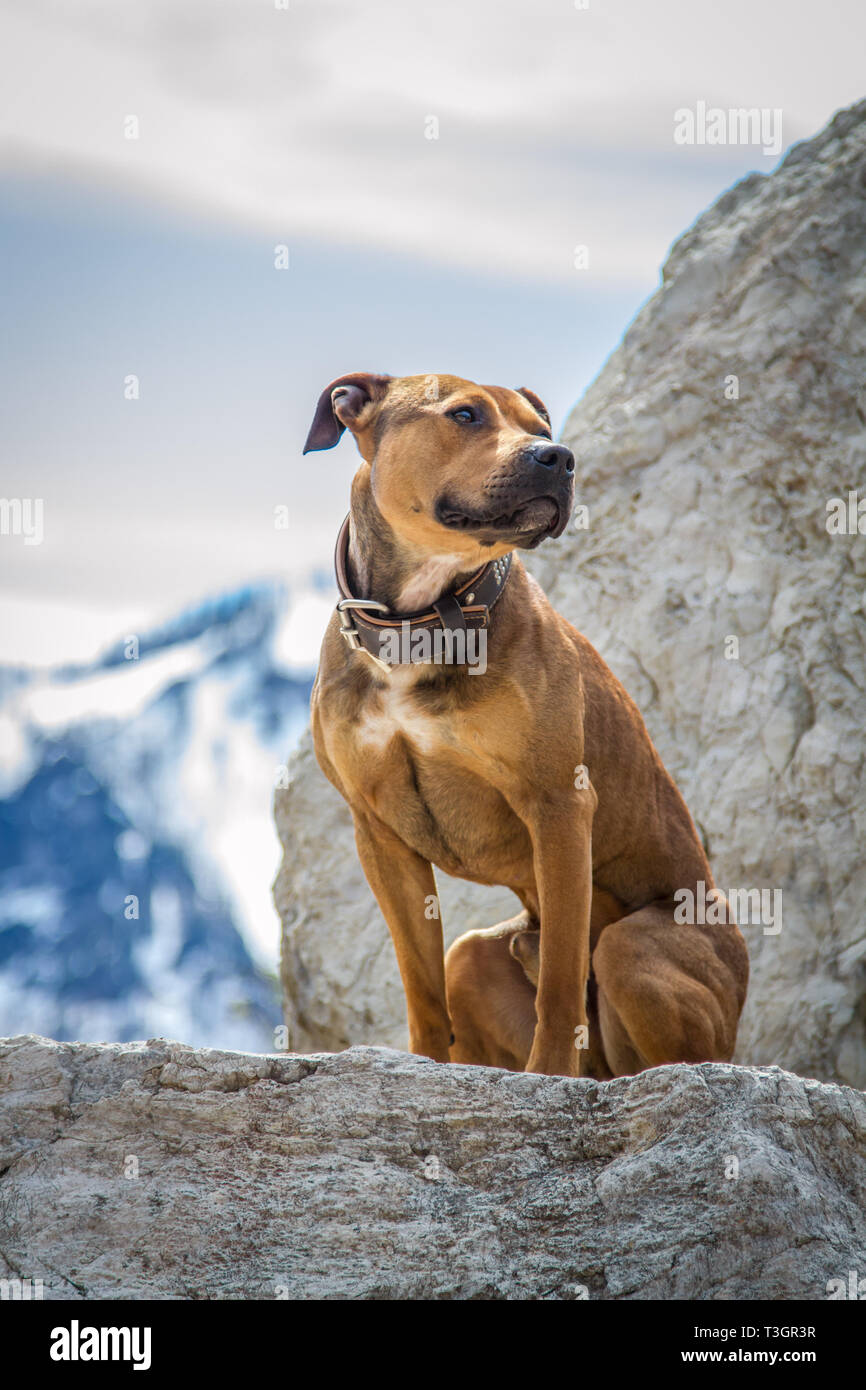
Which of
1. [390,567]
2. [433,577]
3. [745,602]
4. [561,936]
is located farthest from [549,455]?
[745,602]

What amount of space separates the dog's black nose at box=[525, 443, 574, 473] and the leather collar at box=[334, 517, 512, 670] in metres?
0.49

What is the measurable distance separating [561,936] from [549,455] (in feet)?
5.09

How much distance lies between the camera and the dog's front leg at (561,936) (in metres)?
4.04

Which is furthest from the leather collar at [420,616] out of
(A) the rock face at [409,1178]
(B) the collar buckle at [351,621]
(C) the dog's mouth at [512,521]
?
(A) the rock face at [409,1178]

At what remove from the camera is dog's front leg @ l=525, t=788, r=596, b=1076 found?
4039mm

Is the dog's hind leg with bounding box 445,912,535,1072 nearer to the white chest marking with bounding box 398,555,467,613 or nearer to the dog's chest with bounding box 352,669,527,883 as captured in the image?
the dog's chest with bounding box 352,669,527,883

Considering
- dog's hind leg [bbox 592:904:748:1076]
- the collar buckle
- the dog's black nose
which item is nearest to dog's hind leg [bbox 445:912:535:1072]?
dog's hind leg [bbox 592:904:748:1076]

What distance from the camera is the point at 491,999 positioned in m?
4.79

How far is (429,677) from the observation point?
4.18 metres

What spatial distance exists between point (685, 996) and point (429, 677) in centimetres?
142

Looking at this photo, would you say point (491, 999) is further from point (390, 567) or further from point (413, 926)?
point (390, 567)

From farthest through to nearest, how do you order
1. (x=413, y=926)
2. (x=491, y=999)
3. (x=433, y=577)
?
(x=491, y=999)
(x=413, y=926)
(x=433, y=577)

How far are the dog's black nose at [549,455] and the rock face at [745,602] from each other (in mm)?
3894

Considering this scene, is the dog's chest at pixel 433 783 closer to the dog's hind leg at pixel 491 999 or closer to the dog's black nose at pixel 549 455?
the dog's hind leg at pixel 491 999
